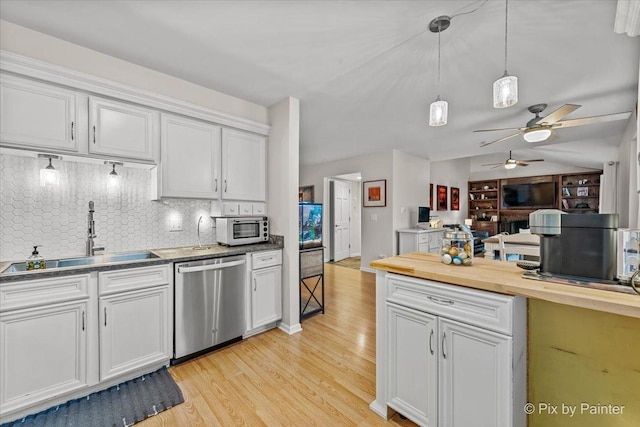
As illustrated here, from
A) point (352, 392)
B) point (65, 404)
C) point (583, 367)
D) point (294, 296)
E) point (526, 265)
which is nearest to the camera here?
point (583, 367)

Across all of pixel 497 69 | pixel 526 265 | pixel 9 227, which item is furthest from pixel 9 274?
pixel 497 69

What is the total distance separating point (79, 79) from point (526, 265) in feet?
10.6

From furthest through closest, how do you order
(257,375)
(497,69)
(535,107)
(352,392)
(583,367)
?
1. (535,107)
2. (497,69)
3. (257,375)
4. (352,392)
5. (583,367)

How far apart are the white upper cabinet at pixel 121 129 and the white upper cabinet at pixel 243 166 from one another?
2.19 ft

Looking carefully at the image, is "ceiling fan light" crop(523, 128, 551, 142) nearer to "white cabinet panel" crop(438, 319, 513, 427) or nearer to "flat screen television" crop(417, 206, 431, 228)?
"flat screen television" crop(417, 206, 431, 228)

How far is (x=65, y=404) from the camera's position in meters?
1.75

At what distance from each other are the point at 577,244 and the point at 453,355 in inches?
30.3

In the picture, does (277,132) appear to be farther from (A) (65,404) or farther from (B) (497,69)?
(A) (65,404)

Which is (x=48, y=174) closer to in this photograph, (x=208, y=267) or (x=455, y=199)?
(x=208, y=267)

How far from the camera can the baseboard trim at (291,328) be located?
279 cm

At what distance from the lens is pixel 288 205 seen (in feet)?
9.48

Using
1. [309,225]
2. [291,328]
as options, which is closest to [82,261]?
[291,328]

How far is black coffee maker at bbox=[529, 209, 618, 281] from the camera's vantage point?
115cm

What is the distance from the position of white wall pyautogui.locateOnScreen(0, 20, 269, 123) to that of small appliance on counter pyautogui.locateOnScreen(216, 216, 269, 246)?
3.84 feet
